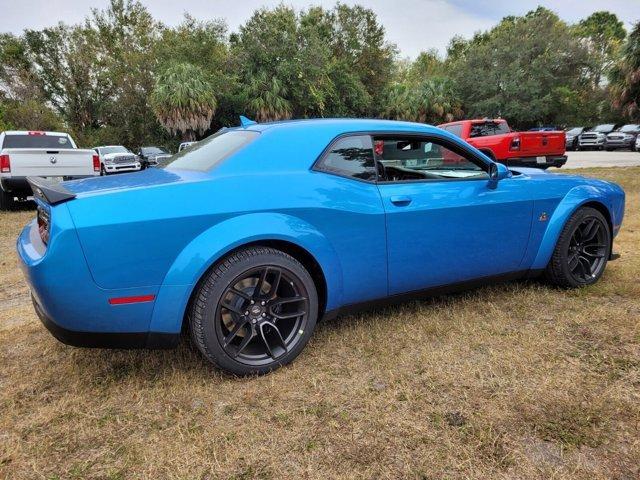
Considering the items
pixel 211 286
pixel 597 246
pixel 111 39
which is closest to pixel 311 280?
pixel 211 286

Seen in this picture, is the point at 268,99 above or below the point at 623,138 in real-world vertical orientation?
above

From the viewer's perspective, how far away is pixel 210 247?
2311 mm

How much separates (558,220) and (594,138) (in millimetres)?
26620

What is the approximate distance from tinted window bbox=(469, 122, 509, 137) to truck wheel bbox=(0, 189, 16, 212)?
1028 centimetres

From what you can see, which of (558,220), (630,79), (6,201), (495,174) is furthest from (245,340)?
(630,79)

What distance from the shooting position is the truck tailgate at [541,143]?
400 inches

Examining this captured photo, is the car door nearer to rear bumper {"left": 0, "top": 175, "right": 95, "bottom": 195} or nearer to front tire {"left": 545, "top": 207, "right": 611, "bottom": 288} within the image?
front tire {"left": 545, "top": 207, "right": 611, "bottom": 288}

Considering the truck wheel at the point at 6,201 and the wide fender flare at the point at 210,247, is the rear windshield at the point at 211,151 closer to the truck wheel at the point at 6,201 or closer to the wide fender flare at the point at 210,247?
the wide fender flare at the point at 210,247

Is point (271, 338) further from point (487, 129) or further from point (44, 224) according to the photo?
point (487, 129)

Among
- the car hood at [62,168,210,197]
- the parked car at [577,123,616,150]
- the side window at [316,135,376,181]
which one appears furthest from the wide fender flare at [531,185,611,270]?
the parked car at [577,123,616,150]

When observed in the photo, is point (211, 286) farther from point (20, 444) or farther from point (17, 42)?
point (17, 42)

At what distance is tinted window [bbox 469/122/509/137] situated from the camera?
11.1 metres

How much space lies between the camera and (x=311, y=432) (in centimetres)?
205

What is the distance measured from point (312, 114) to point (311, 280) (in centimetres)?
2831
